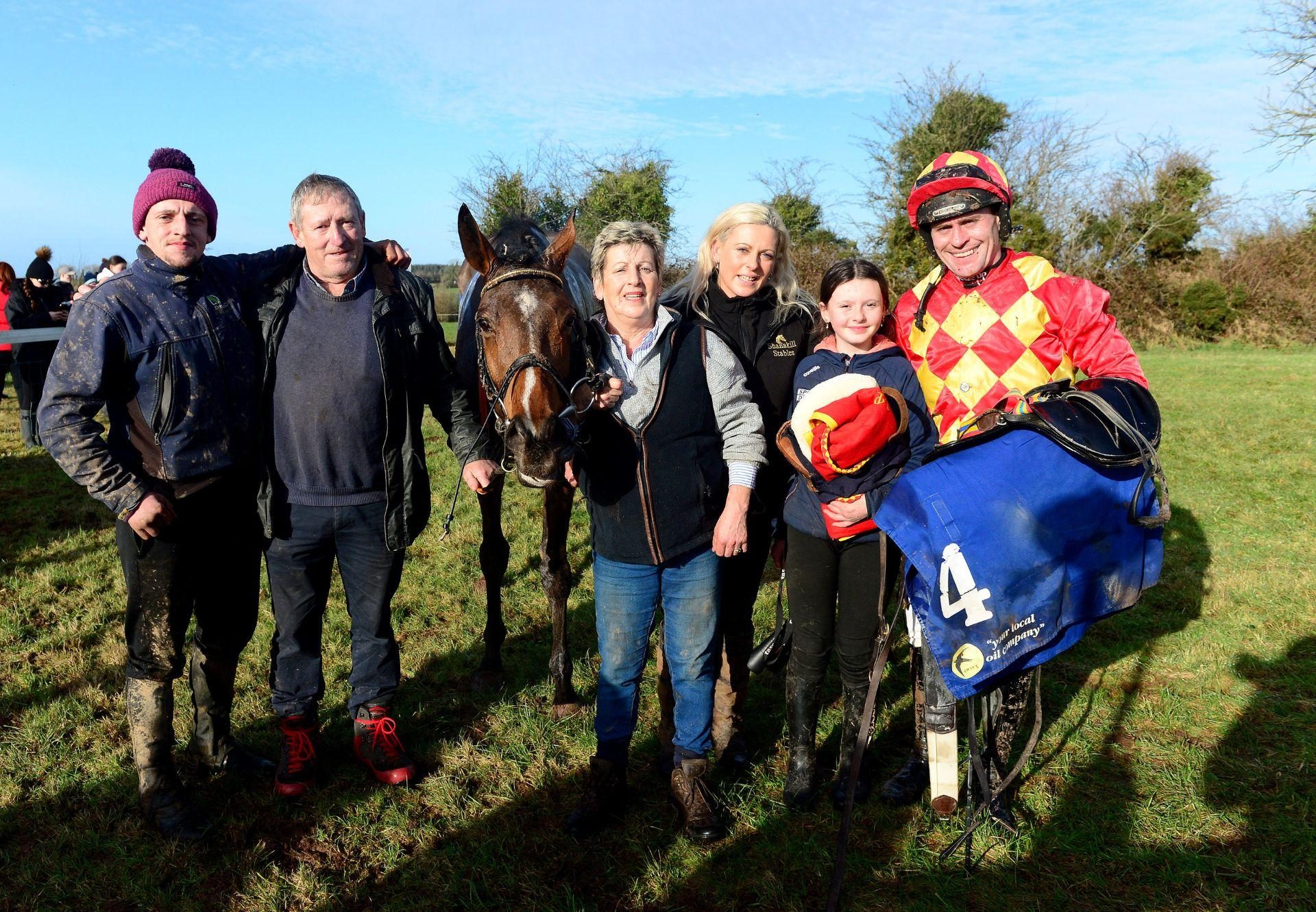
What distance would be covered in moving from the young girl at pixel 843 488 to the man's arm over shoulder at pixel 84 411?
2.33m

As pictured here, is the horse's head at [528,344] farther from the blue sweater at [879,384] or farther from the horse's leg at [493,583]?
the horse's leg at [493,583]

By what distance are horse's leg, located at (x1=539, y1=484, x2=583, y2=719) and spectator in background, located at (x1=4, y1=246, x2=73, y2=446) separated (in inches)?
332

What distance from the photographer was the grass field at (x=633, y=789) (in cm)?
272

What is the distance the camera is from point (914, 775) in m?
3.27

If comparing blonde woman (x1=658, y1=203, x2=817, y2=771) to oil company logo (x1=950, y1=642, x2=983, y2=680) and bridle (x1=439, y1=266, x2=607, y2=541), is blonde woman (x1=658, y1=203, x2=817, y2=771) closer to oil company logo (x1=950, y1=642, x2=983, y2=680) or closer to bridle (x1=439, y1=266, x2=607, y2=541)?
bridle (x1=439, y1=266, x2=607, y2=541)

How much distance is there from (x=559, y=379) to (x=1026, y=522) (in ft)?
5.27

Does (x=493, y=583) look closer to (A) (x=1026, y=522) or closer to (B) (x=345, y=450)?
(B) (x=345, y=450)

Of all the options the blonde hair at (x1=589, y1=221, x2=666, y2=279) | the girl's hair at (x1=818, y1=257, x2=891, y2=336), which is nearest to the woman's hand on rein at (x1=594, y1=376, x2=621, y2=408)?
the blonde hair at (x1=589, y1=221, x2=666, y2=279)

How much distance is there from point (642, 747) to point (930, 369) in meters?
2.18

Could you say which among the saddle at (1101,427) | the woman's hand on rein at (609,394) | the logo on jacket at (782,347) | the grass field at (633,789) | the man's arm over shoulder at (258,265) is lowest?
the grass field at (633,789)

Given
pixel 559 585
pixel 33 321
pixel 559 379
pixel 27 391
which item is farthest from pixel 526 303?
pixel 33 321

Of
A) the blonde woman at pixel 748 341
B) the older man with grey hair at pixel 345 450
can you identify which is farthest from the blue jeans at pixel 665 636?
the older man with grey hair at pixel 345 450

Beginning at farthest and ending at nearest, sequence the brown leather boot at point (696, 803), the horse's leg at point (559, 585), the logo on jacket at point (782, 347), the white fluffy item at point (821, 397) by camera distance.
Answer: the horse's leg at point (559, 585)
the logo on jacket at point (782, 347)
the brown leather boot at point (696, 803)
the white fluffy item at point (821, 397)

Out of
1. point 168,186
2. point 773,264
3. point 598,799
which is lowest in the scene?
point 598,799
